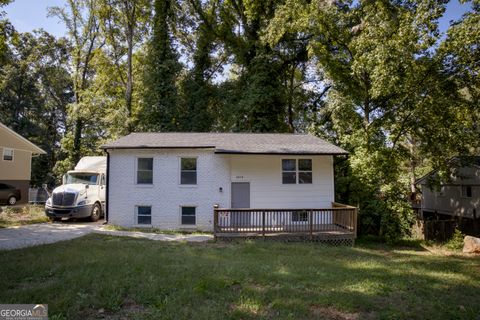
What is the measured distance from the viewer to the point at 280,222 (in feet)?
39.2

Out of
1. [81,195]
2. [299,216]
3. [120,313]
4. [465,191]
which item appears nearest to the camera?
[120,313]

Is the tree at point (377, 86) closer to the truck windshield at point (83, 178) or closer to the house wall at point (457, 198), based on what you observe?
the house wall at point (457, 198)

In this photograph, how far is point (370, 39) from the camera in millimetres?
13258

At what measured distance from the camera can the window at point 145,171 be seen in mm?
13711

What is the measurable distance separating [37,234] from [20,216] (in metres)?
5.56

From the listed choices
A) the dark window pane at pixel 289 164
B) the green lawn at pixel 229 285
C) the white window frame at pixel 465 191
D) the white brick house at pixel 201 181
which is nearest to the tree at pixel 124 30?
the white brick house at pixel 201 181

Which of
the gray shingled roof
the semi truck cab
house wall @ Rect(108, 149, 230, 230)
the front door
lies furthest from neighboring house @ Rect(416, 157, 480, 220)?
the semi truck cab

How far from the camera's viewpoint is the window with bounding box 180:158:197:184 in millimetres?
13648

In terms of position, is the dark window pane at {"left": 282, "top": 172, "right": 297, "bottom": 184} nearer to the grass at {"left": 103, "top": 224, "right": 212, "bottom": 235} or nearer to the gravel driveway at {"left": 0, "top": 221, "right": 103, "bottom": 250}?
the grass at {"left": 103, "top": 224, "right": 212, "bottom": 235}

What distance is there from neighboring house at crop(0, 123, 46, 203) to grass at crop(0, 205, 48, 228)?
6.54 metres

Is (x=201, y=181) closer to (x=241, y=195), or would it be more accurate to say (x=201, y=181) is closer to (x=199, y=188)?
(x=199, y=188)

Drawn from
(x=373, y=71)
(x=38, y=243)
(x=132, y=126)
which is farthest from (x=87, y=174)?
(x=373, y=71)

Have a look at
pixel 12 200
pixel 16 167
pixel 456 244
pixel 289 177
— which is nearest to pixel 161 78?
pixel 16 167

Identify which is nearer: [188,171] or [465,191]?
[188,171]
